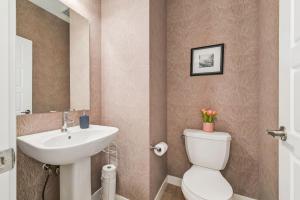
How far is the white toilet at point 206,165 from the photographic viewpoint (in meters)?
1.11

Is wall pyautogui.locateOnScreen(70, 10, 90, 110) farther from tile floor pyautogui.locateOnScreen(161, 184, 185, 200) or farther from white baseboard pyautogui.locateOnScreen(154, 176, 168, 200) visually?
tile floor pyautogui.locateOnScreen(161, 184, 185, 200)

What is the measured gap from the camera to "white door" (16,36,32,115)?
95cm

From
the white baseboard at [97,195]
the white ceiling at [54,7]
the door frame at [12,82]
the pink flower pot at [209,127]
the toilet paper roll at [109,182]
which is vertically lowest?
the white baseboard at [97,195]

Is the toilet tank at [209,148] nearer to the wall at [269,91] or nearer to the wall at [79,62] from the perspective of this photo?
the wall at [269,91]

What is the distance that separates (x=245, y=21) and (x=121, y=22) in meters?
1.25

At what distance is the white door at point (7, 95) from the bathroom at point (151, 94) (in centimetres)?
31

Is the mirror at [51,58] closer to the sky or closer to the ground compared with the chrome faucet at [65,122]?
closer to the sky

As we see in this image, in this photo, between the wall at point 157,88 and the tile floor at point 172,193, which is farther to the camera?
the tile floor at point 172,193

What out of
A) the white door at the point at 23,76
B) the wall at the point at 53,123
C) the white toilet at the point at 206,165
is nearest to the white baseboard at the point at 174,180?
the white toilet at the point at 206,165

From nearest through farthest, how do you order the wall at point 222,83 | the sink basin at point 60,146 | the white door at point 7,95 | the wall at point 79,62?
the white door at point 7,95 < the sink basin at point 60,146 < the wall at point 79,62 < the wall at point 222,83
